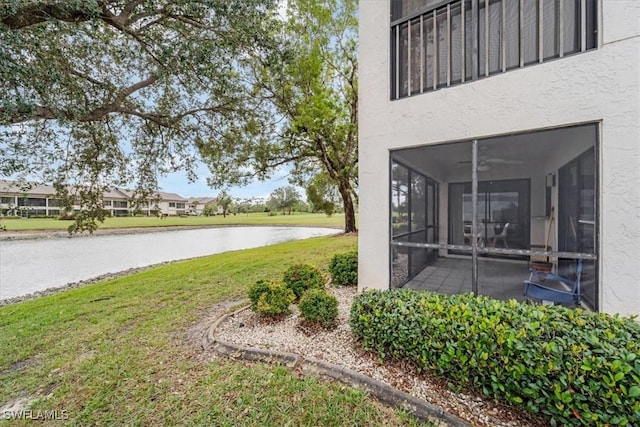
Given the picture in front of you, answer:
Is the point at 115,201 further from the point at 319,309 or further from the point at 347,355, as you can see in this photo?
the point at 347,355

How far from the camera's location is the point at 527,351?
2174mm

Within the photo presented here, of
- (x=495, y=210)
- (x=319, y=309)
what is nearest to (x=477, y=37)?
(x=495, y=210)

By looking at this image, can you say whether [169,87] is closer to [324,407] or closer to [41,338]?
[41,338]

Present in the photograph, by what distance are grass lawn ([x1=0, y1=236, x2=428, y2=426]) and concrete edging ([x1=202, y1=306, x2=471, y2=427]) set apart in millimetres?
107

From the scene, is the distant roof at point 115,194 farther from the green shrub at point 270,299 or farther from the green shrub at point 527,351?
the green shrub at point 527,351

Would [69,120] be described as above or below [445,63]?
below

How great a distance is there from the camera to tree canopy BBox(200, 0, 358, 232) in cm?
784

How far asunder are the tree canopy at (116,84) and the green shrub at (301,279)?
422 centimetres

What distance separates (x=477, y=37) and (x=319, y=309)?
4.55m

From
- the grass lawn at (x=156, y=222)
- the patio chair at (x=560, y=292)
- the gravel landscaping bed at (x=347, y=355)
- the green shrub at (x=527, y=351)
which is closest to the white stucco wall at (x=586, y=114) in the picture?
the patio chair at (x=560, y=292)

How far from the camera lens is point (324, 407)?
253 cm

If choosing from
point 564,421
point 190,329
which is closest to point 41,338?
point 190,329

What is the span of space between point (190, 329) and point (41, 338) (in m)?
2.69

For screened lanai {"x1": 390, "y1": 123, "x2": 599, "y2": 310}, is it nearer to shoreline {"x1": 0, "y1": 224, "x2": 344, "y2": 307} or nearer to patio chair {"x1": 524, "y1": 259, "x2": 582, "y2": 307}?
patio chair {"x1": 524, "y1": 259, "x2": 582, "y2": 307}
